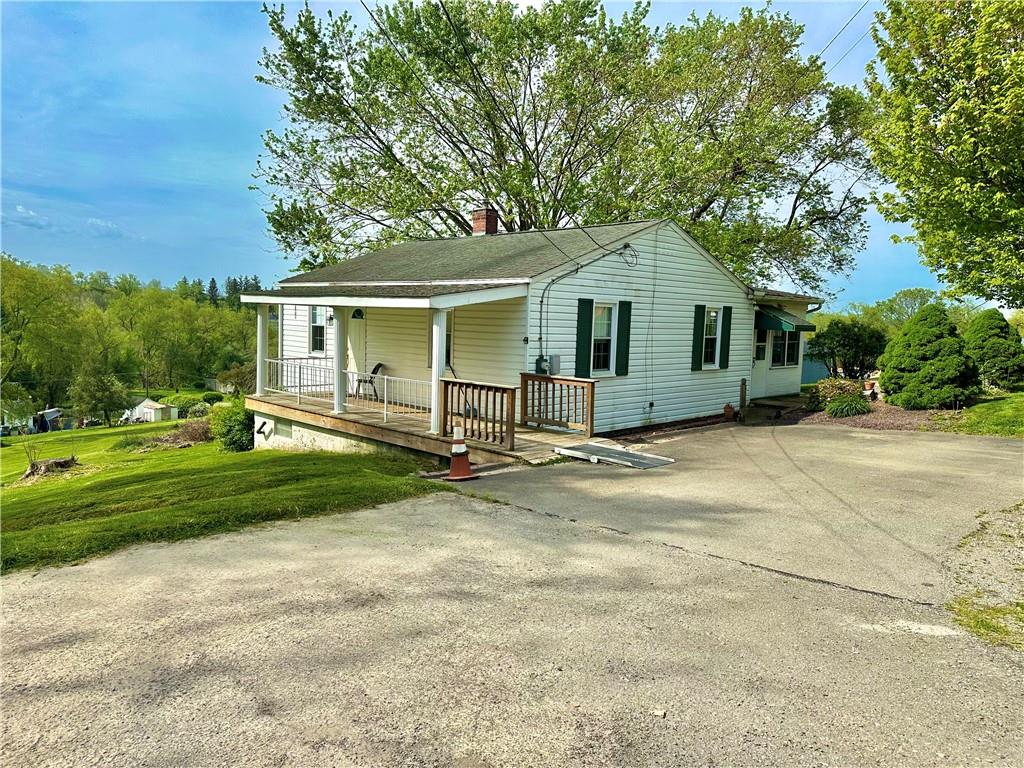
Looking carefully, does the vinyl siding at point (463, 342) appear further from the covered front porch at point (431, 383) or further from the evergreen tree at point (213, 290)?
the evergreen tree at point (213, 290)

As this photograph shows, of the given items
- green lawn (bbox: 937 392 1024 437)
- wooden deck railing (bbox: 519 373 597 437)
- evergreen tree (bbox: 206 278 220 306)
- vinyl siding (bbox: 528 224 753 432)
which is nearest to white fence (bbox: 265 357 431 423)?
wooden deck railing (bbox: 519 373 597 437)

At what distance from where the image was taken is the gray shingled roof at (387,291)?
10.7 meters

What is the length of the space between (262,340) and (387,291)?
514 cm

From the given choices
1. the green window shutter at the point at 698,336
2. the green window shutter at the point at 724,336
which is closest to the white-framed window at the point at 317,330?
the green window shutter at the point at 698,336

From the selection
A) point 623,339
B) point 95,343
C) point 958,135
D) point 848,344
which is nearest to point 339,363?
point 623,339

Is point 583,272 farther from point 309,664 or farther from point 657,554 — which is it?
point 309,664

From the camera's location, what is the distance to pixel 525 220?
84.3 feet

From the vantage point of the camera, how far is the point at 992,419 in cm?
1343

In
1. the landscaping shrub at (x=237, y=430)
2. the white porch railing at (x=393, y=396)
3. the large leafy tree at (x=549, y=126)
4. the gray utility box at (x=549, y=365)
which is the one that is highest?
the large leafy tree at (x=549, y=126)

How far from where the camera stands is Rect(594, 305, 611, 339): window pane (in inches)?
507

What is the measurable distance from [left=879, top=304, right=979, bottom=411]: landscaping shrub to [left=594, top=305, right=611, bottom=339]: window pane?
27.4 feet

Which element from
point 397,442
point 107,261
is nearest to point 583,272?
point 397,442

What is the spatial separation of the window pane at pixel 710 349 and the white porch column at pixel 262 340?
10.8 metres

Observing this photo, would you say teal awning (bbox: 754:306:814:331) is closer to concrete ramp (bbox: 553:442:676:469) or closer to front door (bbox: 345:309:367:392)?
concrete ramp (bbox: 553:442:676:469)
